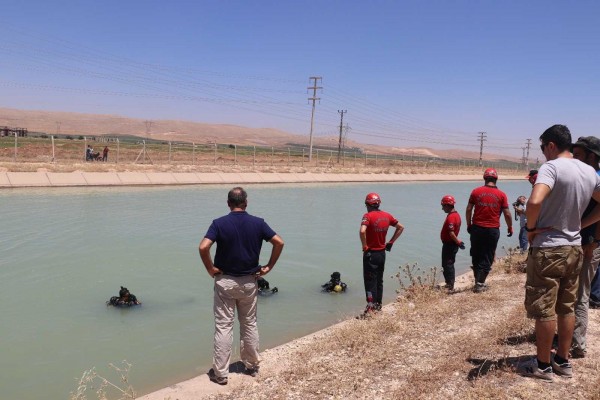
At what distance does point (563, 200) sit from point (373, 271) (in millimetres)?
3421

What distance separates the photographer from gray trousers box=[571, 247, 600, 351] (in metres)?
5.09

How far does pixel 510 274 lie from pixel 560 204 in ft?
21.6

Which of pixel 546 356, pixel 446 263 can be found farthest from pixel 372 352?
pixel 446 263

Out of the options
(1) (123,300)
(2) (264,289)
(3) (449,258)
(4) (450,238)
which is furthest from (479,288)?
(1) (123,300)

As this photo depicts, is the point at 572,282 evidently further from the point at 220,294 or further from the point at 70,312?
the point at 70,312

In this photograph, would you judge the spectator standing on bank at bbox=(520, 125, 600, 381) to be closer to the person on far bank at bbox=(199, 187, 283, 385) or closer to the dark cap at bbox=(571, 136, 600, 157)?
the dark cap at bbox=(571, 136, 600, 157)

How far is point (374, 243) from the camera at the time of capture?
726 centimetres

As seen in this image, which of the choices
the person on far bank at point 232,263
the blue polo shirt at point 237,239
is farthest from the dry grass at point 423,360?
the blue polo shirt at point 237,239

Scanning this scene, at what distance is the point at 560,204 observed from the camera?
4.35 meters

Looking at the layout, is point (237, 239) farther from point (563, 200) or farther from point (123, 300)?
point (123, 300)

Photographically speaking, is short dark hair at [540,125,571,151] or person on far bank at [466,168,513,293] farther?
person on far bank at [466,168,513,293]

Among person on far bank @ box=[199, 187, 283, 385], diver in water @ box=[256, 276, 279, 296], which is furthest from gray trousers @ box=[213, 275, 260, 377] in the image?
diver in water @ box=[256, 276, 279, 296]

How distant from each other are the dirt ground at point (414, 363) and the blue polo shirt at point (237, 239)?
1237 mm

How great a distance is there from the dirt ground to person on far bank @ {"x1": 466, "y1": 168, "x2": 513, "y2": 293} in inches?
39.7
